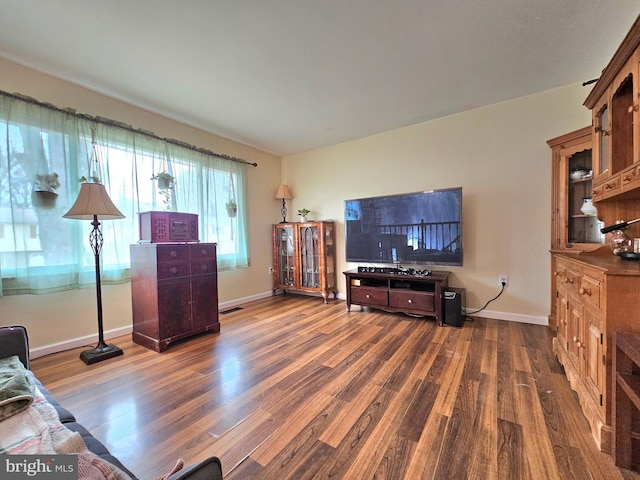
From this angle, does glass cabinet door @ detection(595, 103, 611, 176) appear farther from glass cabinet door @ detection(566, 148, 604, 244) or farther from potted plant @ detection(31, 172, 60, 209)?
potted plant @ detection(31, 172, 60, 209)

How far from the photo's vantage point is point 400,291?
311 cm

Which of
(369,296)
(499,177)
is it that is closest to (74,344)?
(369,296)

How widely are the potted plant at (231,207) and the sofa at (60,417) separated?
258 centimetres

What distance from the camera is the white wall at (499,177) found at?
8.97 ft

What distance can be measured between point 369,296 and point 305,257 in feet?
4.15

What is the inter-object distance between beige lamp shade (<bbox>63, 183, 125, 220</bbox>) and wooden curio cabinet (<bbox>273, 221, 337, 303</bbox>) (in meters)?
2.40

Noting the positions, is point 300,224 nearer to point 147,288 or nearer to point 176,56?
point 147,288

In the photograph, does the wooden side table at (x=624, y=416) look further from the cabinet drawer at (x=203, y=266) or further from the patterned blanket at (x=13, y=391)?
the cabinet drawer at (x=203, y=266)

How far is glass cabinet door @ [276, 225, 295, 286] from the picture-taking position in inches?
170

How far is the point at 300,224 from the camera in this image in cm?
416

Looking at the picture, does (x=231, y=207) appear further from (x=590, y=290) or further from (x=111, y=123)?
(x=590, y=290)

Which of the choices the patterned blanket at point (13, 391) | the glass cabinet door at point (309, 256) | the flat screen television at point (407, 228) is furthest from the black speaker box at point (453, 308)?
the patterned blanket at point (13, 391)

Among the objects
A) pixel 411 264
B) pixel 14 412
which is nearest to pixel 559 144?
pixel 411 264

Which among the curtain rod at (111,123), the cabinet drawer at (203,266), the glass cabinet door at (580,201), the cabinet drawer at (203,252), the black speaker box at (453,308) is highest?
the curtain rod at (111,123)
